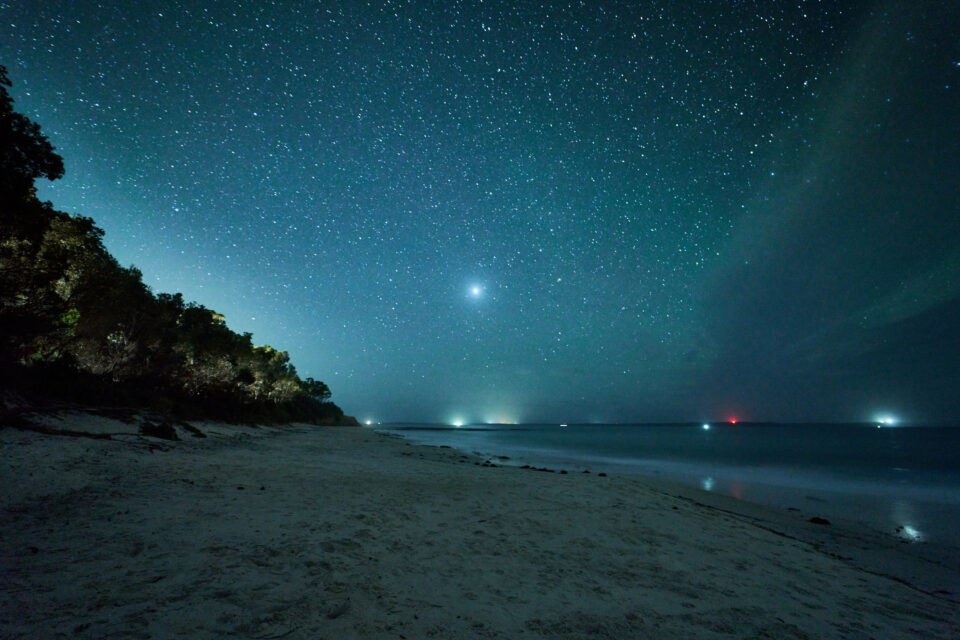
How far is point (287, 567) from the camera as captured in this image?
4.90 metres

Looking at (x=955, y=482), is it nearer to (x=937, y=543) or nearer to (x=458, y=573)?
(x=937, y=543)

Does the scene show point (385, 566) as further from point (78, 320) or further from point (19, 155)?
point (78, 320)

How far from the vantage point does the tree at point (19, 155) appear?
9812 mm

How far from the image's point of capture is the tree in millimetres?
9812

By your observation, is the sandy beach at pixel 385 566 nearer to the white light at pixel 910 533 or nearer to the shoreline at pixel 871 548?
the shoreline at pixel 871 548

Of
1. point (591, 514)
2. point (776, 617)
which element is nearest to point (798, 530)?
point (591, 514)

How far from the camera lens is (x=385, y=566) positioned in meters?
5.34

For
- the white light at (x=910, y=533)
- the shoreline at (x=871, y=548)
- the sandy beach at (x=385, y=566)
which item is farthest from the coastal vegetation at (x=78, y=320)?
the white light at (x=910, y=533)

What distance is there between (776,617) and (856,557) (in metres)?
7.51

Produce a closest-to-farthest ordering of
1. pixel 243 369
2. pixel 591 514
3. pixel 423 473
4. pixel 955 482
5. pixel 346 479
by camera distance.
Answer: pixel 591 514 < pixel 346 479 < pixel 423 473 < pixel 955 482 < pixel 243 369

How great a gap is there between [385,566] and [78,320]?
24.0 meters

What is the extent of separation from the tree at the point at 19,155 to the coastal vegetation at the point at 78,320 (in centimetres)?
2

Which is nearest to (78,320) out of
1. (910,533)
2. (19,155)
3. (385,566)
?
(19,155)

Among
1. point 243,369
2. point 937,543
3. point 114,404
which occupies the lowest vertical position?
point 937,543
